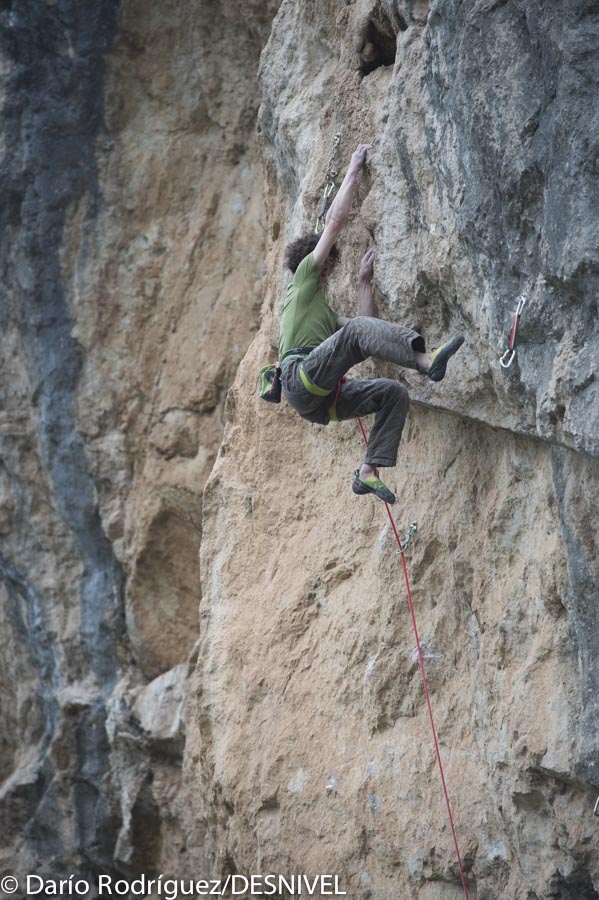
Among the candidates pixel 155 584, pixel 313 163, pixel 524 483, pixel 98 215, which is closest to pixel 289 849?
pixel 524 483

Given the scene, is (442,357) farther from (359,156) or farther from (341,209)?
(359,156)

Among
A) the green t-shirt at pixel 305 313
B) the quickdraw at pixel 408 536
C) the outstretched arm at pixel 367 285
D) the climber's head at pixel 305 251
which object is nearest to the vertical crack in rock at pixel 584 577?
the quickdraw at pixel 408 536

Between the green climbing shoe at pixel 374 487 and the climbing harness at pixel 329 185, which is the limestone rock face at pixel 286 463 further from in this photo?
the green climbing shoe at pixel 374 487

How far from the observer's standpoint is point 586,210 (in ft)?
15.6

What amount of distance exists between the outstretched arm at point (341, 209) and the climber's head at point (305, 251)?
0.73 ft

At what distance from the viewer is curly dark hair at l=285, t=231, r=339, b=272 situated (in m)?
6.49

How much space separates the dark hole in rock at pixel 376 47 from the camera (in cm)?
642

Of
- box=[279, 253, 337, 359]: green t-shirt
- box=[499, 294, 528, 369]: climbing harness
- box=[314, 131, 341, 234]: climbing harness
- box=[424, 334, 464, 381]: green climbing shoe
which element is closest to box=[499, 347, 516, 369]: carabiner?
box=[499, 294, 528, 369]: climbing harness

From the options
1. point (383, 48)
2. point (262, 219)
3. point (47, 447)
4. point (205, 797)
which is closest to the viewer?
point (383, 48)

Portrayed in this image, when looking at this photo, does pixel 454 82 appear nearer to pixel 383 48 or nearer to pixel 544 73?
pixel 544 73

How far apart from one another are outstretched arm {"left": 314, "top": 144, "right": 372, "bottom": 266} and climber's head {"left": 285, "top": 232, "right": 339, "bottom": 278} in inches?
8.8

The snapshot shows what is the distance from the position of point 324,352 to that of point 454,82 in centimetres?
146

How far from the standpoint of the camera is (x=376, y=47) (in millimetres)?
6555

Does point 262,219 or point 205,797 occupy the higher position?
point 262,219
